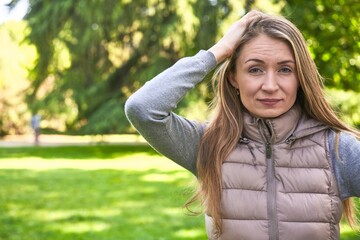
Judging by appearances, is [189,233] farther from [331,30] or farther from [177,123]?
[177,123]

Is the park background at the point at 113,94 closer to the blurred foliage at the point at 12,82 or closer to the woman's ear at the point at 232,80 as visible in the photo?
the woman's ear at the point at 232,80

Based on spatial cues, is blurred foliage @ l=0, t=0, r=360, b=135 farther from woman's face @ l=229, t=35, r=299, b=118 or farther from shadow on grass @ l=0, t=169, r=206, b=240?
woman's face @ l=229, t=35, r=299, b=118

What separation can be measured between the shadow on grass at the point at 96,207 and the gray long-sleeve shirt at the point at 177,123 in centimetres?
162

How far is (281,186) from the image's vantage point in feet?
5.66

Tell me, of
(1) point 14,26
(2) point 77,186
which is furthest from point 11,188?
(1) point 14,26

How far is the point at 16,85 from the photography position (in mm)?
27703

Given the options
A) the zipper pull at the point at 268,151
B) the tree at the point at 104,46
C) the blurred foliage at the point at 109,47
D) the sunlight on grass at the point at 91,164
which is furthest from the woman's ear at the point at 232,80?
the tree at the point at 104,46

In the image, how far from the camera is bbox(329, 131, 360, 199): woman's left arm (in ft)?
5.55

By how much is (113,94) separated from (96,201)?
921 centimetres

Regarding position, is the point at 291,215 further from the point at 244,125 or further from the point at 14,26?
the point at 14,26

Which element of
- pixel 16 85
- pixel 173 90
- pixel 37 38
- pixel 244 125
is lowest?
pixel 16 85

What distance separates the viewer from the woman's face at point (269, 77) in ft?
5.78

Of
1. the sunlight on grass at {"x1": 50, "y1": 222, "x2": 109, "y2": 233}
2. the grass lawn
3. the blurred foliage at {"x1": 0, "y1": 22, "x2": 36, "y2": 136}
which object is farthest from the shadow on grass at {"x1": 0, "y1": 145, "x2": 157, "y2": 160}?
the blurred foliage at {"x1": 0, "y1": 22, "x2": 36, "y2": 136}

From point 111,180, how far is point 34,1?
742 centimetres
